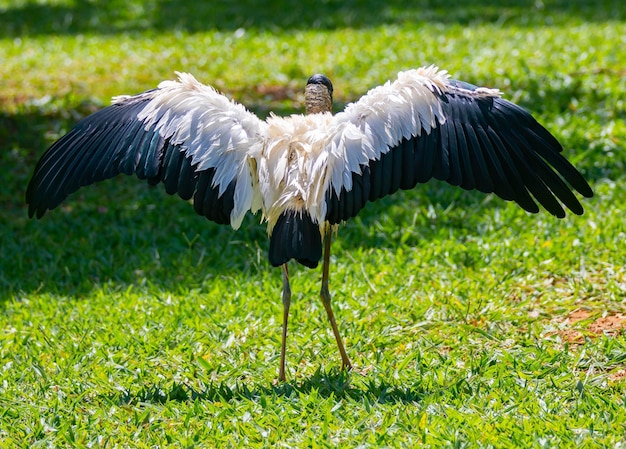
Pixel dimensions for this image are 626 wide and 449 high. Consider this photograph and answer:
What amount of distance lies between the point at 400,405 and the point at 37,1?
11090mm

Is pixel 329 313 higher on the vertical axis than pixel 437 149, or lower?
lower

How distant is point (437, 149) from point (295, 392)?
1198mm

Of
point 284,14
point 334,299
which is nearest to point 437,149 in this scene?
point 334,299

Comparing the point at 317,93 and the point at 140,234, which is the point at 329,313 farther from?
the point at 140,234

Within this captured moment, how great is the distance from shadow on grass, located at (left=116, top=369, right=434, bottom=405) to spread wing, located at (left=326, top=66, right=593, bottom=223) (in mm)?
761

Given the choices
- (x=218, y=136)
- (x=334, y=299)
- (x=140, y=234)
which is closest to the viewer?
(x=218, y=136)

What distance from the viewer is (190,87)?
416 cm

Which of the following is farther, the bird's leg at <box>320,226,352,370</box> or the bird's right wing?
the bird's leg at <box>320,226,352,370</box>

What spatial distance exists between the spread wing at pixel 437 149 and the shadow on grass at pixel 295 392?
761mm

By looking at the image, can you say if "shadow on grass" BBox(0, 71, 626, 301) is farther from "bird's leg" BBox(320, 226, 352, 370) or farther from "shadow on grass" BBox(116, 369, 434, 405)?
"shadow on grass" BBox(116, 369, 434, 405)

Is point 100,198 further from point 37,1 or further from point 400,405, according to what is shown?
point 37,1

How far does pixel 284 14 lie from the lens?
451 inches

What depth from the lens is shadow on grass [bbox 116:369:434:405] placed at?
3918 millimetres

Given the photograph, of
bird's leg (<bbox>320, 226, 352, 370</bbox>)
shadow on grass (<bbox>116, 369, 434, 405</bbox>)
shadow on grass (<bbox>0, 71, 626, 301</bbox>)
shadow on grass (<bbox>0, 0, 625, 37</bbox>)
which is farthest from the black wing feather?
shadow on grass (<bbox>0, 0, 625, 37</bbox>)
